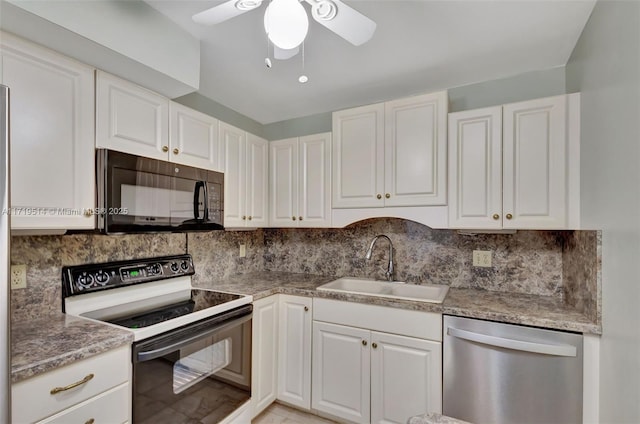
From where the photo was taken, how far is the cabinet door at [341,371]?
6.14 feet

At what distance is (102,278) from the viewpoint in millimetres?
1607

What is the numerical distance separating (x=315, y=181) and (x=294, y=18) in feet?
4.83

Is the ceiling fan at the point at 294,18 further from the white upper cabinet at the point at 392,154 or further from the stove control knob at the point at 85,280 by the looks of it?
the stove control knob at the point at 85,280

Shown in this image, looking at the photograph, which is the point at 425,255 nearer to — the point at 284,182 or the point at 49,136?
the point at 284,182

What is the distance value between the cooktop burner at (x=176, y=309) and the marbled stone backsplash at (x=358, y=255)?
38cm

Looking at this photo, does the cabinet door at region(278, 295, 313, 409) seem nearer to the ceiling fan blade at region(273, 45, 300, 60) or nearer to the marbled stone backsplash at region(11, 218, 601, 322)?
the marbled stone backsplash at region(11, 218, 601, 322)

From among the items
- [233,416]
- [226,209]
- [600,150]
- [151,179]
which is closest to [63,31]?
[151,179]

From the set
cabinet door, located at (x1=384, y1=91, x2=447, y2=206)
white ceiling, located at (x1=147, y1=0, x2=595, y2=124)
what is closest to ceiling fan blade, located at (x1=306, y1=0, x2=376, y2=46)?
white ceiling, located at (x1=147, y1=0, x2=595, y2=124)

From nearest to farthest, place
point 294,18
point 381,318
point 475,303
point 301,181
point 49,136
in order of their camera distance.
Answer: point 294,18 < point 49,136 < point 475,303 < point 381,318 < point 301,181

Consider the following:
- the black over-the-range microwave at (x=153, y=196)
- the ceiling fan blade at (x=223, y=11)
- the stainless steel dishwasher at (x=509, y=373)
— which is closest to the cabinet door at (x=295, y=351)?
the black over-the-range microwave at (x=153, y=196)

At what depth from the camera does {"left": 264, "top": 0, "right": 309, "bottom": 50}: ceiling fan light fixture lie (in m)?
0.99

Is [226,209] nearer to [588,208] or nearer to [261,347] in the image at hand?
[261,347]

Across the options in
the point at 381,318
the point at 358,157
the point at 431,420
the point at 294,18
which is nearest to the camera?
the point at 431,420

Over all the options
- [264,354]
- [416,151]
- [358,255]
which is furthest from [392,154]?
[264,354]
